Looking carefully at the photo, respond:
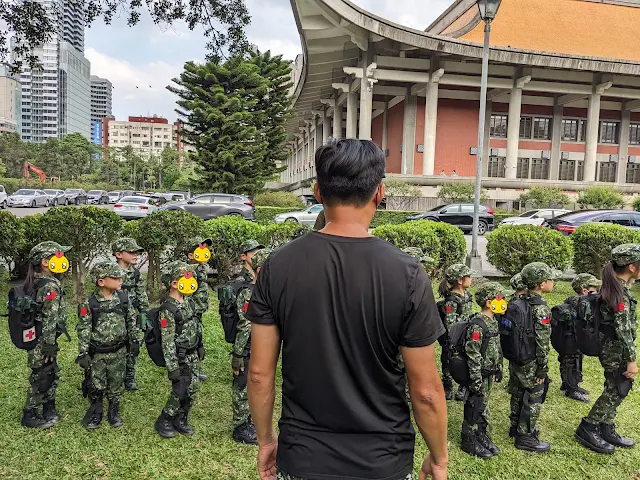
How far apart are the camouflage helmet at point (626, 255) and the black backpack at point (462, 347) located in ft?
3.86

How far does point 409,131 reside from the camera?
2917cm

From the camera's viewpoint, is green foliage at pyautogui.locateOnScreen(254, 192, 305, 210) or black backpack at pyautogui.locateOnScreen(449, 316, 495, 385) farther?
green foliage at pyautogui.locateOnScreen(254, 192, 305, 210)

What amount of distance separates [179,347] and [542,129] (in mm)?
33300

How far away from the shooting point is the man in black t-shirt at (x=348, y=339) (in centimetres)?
161

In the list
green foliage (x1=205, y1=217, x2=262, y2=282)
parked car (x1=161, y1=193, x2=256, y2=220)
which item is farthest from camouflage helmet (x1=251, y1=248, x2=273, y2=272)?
parked car (x1=161, y1=193, x2=256, y2=220)

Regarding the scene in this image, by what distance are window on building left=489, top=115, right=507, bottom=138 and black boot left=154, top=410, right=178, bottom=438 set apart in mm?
30949

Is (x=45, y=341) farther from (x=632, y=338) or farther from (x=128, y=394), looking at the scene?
(x=632, y=338)

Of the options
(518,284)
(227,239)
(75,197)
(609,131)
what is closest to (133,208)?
(227,239)

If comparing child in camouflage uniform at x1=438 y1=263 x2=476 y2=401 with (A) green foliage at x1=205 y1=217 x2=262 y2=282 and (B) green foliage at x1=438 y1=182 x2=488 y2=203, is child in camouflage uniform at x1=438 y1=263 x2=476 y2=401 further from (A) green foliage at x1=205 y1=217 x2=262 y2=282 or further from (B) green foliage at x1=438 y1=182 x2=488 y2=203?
(B) green foliage at x1=438 y1=182 x2=488 y2=203

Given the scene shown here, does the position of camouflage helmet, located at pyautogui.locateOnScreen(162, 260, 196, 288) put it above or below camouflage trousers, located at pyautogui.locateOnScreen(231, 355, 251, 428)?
above

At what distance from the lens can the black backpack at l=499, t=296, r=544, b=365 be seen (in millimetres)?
3930

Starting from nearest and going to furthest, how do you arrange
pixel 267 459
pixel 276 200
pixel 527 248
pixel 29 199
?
pixel 267 459 → pixel 527 248 → pixel 276 200 → pixel 29 199

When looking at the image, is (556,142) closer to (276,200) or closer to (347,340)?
(276,200)

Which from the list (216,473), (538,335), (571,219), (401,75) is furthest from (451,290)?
(401,75)
